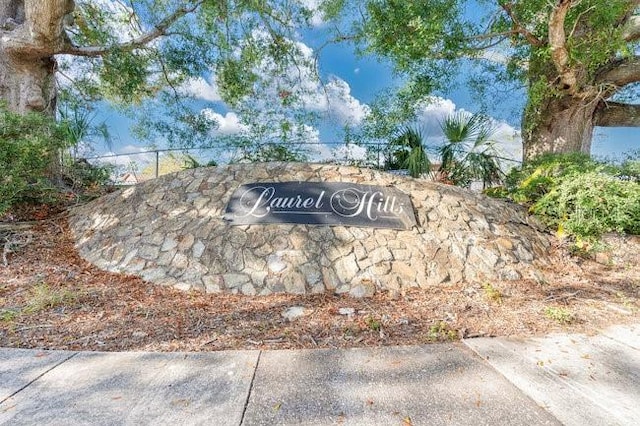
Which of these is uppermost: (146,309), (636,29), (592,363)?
(636,29)

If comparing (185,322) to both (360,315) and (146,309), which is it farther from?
(360,315)

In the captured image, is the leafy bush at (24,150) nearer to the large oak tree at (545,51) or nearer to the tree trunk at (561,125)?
the large oak tree at (545,51)

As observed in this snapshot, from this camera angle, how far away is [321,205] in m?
4.15

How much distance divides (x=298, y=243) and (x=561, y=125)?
20.8 feet

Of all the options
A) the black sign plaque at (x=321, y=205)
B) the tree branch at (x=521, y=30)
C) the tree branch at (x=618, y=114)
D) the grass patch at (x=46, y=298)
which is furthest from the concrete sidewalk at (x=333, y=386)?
the tree branch at (x=618, y=114)

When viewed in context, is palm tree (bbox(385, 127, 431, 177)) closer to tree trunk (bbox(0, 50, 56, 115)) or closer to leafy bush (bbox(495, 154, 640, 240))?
leafy bush (bbox(495, 154, 640, 240))

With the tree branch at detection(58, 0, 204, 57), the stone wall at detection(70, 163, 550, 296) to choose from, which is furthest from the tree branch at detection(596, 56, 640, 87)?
the tree branch at detection(58, 0, 204, 57)

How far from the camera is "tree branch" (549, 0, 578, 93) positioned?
4898 millimetres

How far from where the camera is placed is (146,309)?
116 inches

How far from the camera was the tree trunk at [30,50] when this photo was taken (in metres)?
5.36

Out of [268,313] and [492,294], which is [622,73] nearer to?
[492,294]

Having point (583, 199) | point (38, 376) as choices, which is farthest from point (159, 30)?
point (583, 199)

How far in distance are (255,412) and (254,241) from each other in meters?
2.29

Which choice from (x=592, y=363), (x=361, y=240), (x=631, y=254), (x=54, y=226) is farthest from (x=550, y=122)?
(x=54, y=226)
